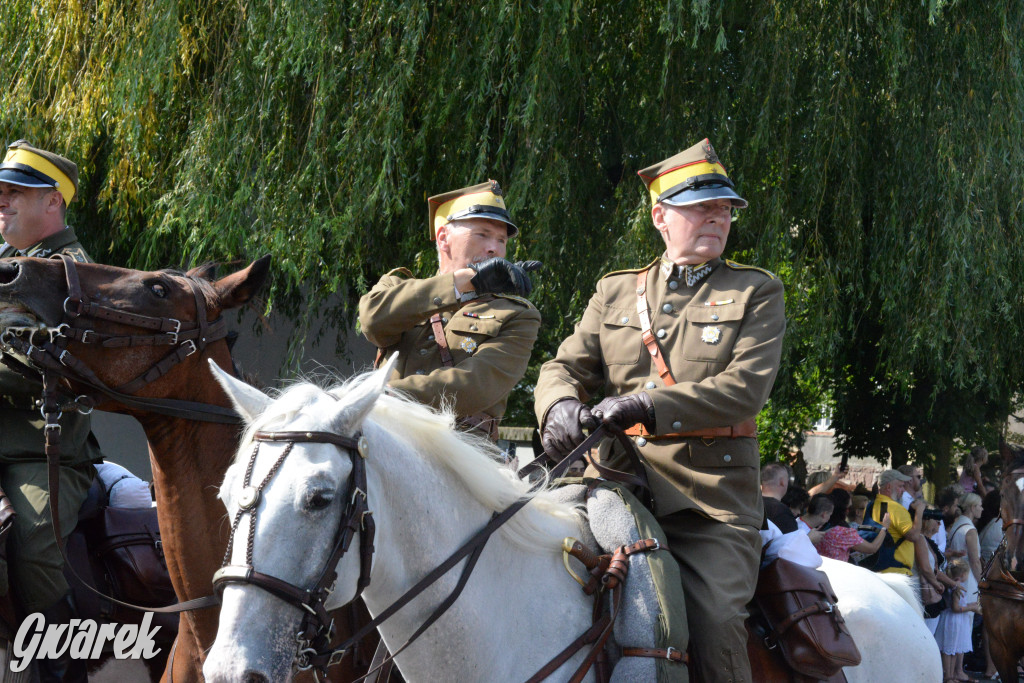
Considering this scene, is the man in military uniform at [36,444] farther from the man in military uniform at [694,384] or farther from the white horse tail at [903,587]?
the white horse tail at [903,587]

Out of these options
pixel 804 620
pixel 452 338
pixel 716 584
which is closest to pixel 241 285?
pixel 452 338

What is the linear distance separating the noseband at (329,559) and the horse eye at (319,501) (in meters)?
0.05

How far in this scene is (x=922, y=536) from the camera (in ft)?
30.7

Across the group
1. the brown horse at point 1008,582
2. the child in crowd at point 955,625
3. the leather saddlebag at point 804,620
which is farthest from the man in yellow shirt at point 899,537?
the leather saddlebag at point 804,620

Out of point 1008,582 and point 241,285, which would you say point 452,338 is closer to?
point 241,285

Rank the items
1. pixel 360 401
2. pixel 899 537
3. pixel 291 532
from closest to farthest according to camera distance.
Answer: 1. pixel 291 532
2. pixel 360 401
3. pixel 899 537

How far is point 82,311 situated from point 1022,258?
25.8ft

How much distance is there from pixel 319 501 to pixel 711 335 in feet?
5.01

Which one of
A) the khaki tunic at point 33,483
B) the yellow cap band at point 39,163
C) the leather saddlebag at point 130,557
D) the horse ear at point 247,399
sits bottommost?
the leather saddlebag at point 130,557

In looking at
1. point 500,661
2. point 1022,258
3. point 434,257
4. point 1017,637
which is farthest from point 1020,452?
point 500,661

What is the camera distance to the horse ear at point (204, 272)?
144 inches

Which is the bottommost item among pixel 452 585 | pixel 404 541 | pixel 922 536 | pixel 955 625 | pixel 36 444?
pixel 955 625

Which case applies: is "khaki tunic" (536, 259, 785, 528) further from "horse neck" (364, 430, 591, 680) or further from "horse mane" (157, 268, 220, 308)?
"horse mane" (157, 268, 220, 308)

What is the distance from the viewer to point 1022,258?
862 cm
